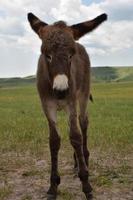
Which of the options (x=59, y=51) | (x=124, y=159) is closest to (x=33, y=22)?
(x=59, y=51)

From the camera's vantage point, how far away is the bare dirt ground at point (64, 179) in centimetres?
823

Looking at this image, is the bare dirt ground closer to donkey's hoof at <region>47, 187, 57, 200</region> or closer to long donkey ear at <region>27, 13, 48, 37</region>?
donkey's hoof at <region>47, 187, 57, 200</region>

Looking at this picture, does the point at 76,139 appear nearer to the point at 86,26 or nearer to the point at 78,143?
the point at 78,143

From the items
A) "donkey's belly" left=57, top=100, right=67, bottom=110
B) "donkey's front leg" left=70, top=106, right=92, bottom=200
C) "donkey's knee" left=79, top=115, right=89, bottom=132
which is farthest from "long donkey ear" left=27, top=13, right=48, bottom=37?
"donkey's knee" left=79, top=115, right=89, bottom=132

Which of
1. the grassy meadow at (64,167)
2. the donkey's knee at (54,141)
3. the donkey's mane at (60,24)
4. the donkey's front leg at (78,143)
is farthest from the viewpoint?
the grassy meadow at (64,167)

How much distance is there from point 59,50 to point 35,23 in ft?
3.87

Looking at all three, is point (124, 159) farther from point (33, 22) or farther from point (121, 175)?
point (33, 22)

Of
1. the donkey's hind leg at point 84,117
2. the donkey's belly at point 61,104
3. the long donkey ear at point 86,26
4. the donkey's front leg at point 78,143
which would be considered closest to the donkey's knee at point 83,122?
the donkey's hind leg at point 84,117

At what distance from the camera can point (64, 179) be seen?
370 inches

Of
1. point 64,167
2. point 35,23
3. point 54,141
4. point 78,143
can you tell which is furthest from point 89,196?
point 35,23

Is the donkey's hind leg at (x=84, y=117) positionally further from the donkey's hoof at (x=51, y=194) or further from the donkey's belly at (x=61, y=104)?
the donkey's hoof at (x=51, y=194)

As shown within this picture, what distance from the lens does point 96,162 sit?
11.0 meters

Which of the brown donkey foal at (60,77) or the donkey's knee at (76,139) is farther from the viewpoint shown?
the donkey's knee at (76,139)

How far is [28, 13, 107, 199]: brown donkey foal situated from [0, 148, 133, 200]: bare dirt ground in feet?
1.53
